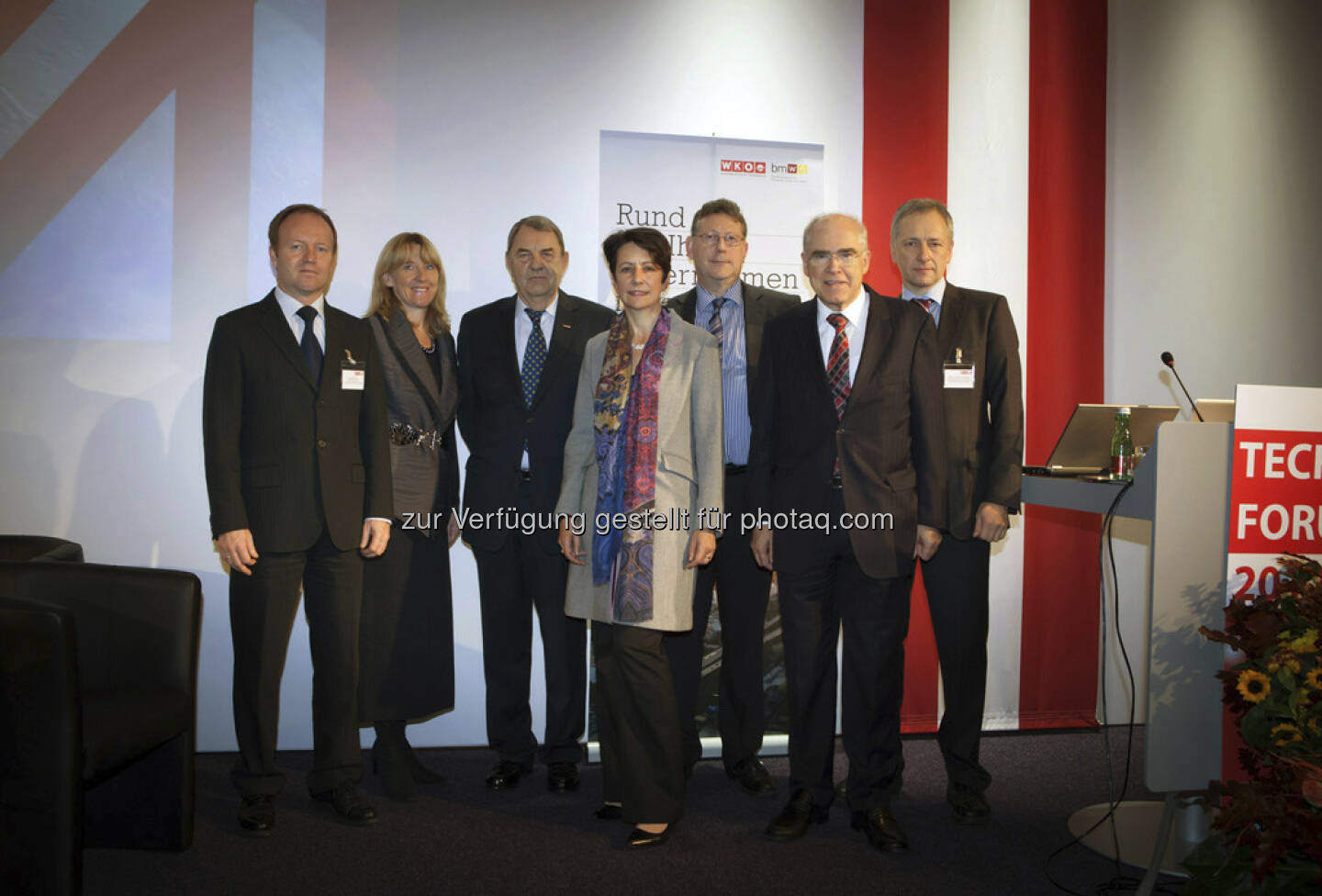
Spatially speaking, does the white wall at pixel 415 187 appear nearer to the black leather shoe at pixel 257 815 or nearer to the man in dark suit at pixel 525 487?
the man in dark suit at pixel 525 487

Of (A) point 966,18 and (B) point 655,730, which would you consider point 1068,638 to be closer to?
(B) point 655,730

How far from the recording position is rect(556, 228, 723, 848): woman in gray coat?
9.05ft

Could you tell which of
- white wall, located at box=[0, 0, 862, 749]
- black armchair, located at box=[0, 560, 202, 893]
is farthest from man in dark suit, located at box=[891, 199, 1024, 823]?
black armchair, located at box=[0, 560, 202, 893]

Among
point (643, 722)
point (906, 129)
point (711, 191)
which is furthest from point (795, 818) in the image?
point (906, 129)

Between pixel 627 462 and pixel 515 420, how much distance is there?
2.22ft

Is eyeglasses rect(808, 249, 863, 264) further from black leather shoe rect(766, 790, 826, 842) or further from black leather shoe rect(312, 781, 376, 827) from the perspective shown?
black leather shoe rect(312, 781, 376, 827)

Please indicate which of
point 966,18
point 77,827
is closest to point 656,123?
point 966,18

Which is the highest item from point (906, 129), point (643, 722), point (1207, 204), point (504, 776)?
point (906, 129)

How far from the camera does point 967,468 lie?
3.10 metres

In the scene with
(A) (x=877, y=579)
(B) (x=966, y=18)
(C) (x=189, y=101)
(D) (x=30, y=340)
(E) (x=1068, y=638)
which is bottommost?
(E) (x=1068, y=638)

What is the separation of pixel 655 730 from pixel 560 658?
0.71 m

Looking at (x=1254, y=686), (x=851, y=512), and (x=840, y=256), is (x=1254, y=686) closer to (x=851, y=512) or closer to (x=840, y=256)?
(x=851, y=512)

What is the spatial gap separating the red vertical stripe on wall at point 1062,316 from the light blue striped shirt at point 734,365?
183 cm

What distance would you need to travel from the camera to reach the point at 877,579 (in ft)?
9.34
